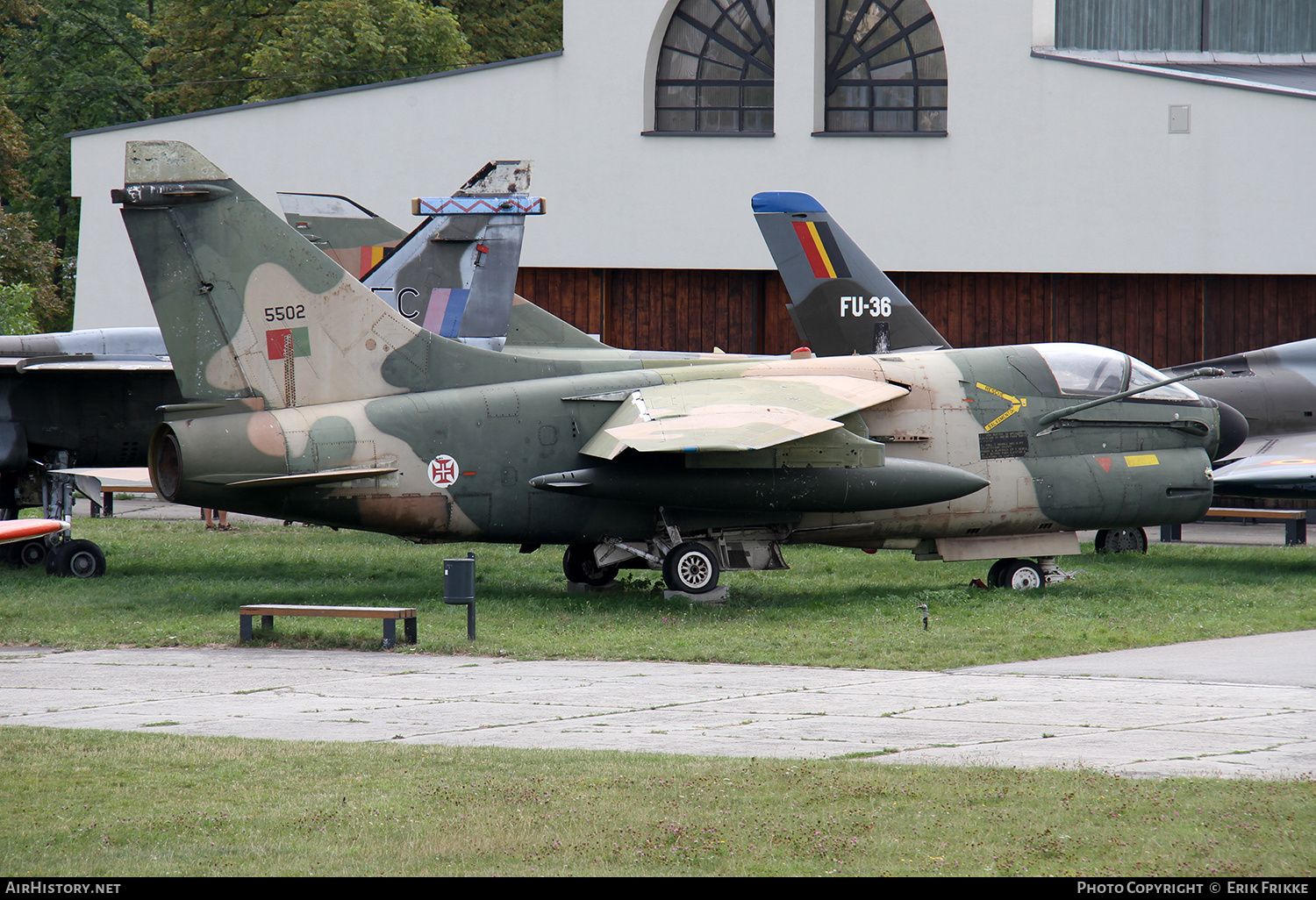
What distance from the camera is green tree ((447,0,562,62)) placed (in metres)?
46.1

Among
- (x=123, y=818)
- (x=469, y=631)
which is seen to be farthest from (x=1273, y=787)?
(x=469, y=631)

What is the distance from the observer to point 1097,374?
16906mm

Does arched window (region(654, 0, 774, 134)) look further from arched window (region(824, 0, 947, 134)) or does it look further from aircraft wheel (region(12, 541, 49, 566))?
aircraft wheel (region(12, 541, 49, 566))

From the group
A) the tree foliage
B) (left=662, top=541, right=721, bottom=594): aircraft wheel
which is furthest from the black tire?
the tree foliage

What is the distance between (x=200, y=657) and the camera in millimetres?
12672

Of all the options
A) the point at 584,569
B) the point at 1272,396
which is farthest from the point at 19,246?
the point at 1272,396

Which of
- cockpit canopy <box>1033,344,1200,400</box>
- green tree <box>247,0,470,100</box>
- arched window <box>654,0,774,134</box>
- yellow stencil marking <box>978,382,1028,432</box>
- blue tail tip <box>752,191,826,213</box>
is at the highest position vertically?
green tree <box>247,0,470,100</box>

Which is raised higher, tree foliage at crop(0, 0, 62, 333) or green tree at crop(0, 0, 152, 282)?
green tree at crop(0, 0, 152, 282)

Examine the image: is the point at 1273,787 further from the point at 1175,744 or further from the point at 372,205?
the point at 372,205

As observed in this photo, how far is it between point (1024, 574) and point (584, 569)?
5361 millimetres

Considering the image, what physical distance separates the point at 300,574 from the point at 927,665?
32.5 feet

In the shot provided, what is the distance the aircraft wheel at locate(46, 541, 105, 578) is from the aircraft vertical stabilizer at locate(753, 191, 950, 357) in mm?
10675

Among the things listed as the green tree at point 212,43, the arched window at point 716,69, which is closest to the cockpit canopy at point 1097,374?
the arched window at point 716,69

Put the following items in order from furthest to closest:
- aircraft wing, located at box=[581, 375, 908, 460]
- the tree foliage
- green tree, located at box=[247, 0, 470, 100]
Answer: green tree, located at box=[247, 0, 470, 100]
the tree foliage
aircraft wing, located at box=[581, 375, 908, 460]
